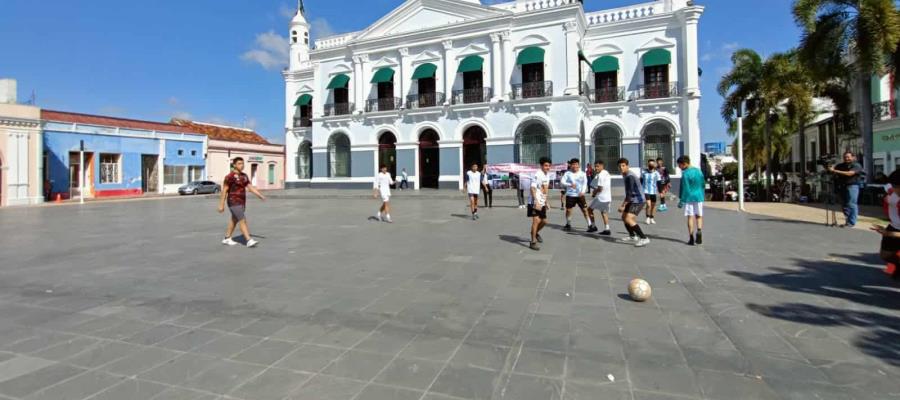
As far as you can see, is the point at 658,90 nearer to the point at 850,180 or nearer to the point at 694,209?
the point at 850,180

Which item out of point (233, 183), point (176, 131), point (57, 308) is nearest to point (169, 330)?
point (57, 308)

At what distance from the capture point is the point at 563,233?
966 centimetres

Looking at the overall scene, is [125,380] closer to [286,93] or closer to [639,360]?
[639,360]

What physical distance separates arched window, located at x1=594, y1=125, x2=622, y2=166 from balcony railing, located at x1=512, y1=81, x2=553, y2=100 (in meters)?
4.29

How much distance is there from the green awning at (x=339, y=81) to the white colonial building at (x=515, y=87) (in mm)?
410

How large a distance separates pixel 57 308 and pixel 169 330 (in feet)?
5.57

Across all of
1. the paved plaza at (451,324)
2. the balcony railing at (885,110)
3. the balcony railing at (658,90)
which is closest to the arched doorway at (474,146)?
the balcony railing at (658,90)

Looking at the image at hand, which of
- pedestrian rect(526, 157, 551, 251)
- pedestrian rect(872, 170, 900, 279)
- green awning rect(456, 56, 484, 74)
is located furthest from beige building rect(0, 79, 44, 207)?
pedestrian rect(872, 170, 900, 279)

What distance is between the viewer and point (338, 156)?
32594 mm

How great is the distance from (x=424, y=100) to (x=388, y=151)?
4596 mm

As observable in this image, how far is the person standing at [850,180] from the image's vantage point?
984 cm

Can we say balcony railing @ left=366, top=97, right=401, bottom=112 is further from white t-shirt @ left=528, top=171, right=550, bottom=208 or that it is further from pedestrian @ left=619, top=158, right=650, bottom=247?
pedestrian @ left=619, top=158, right=650, bottom=247

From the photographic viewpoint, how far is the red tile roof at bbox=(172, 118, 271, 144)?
143 ft

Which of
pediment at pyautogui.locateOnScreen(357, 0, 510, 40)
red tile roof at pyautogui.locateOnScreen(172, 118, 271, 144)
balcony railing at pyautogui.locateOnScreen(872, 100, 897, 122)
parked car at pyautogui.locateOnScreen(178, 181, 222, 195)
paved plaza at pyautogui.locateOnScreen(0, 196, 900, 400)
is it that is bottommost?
paved plaza at pyautogui.locateOnScreen(0, 196, 900, 400)
